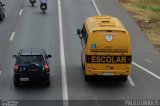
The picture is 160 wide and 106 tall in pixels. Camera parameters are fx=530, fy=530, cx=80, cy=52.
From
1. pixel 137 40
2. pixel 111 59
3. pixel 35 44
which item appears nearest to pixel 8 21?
pixel 35 44

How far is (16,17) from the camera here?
4625 centimetres

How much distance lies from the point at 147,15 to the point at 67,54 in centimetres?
1626

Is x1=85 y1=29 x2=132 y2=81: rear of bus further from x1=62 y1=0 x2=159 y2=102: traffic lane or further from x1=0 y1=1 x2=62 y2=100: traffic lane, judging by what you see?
x1=0 y1=1 x2=62 y2=100: traffic lane

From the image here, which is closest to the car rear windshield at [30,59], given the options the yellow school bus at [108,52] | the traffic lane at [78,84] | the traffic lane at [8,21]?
the traffic lane at [78,84]

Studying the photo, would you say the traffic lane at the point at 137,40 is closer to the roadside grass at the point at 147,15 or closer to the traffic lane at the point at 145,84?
the roadside grass at the point at 147,15

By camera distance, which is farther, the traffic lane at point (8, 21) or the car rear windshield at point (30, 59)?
the traffic lane at point (8, 21)

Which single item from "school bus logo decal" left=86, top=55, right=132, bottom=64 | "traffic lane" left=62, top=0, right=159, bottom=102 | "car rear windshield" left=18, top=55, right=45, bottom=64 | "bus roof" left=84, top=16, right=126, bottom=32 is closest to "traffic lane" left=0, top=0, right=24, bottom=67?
"traffic lane" left=62, top=0, right=159, bottom=102

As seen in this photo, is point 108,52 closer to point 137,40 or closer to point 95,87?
point 95,87

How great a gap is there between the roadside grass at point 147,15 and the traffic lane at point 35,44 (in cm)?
695

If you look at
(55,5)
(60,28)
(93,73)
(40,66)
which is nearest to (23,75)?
(40,66)

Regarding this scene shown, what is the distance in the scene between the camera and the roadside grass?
1572 inches

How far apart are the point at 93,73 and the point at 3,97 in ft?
15.0

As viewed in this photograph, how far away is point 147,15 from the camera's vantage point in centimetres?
4753

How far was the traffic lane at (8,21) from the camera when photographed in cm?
3647
